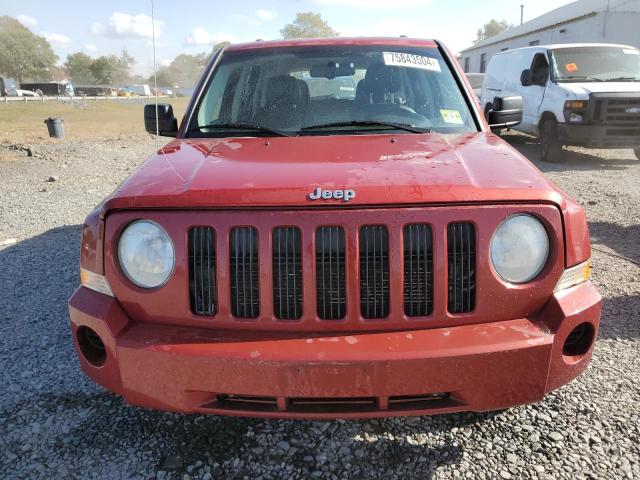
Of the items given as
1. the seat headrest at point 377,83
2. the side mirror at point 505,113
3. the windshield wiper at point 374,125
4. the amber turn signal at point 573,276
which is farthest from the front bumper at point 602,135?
the amber turn signal at point 573,276

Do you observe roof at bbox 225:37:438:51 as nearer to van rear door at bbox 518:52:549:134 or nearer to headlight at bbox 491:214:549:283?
headlight at bbox 491:214:549:283

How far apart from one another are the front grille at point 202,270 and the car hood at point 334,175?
4.5 inches

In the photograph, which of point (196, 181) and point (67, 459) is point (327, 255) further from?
point (67, 459)

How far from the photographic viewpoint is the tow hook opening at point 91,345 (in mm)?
2057

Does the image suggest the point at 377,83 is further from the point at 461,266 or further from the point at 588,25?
the point at 588,25

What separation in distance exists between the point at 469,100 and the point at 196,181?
6.24 feet

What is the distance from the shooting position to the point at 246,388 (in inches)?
72.7

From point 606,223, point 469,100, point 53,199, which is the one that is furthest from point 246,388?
point 53,199

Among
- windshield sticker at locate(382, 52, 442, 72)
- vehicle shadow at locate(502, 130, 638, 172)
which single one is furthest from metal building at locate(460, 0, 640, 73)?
windshield sticker at locate(382, 52, 442, 72)

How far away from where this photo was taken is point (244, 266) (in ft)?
6.25

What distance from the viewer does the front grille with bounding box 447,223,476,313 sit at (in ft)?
6.24

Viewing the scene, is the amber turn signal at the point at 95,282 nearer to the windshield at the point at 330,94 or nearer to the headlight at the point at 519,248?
the windshield at the point at 330,94

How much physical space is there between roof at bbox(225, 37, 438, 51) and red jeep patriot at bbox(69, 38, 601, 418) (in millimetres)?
1715

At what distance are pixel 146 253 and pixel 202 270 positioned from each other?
0.74 ft
